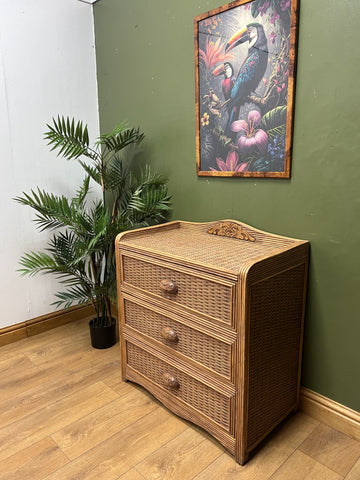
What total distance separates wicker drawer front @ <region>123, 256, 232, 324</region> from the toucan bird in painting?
0.80 m

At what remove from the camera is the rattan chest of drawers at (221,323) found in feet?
4.25

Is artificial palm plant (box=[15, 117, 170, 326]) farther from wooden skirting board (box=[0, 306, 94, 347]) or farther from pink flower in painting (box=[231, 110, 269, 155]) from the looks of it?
pink flower in painting (box=[231, 110, 269, 155])

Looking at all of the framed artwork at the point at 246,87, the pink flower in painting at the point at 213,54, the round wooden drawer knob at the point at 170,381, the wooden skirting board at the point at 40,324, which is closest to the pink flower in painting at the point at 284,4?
the framed artwork at the point at 246,87

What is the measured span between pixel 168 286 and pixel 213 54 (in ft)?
3.74

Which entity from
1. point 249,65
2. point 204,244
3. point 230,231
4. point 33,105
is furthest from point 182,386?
point 33,105

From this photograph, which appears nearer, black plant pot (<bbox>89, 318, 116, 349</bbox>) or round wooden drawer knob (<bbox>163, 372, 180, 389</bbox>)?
round wooden drawer knob (<bbox>163, 372, 180, 389</bbox>)

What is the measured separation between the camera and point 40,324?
243 centimetres

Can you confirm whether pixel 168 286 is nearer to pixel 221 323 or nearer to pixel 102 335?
pixel 221 323

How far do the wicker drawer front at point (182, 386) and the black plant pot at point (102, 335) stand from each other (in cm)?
42

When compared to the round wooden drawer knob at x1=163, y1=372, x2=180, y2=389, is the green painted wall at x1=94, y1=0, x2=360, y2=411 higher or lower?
higher

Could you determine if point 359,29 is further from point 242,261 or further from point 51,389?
point 51,389

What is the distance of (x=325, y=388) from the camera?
1582mm

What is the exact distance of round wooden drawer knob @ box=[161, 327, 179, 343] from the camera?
154cm

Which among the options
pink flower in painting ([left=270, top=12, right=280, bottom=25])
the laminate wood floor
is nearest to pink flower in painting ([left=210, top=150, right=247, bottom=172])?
pink flower in painting ([left=270, top=12, right=280, bottom=25])
